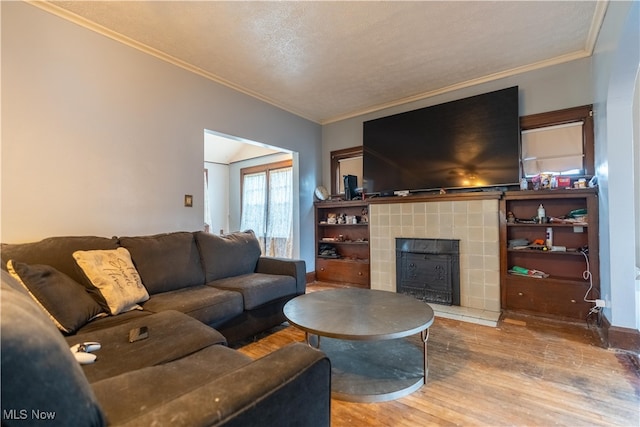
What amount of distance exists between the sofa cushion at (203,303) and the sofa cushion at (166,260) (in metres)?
0.09

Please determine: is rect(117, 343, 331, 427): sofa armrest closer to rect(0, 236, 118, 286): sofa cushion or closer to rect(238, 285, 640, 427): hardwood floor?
rect(238, 285, 640, 427): hardwood floor

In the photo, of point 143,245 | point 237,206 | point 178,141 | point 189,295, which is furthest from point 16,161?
point 237,206

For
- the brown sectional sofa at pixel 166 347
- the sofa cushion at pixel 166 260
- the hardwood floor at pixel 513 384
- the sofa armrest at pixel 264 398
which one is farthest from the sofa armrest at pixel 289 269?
the sofa armrest at pixel 264 398

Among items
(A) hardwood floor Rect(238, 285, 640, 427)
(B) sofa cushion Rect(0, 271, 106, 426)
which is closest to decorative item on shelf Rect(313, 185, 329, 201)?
(A) hardwood floor Rect(238, 285, 640, 427)

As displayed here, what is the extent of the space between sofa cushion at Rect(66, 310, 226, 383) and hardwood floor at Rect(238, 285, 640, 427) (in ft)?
2.67

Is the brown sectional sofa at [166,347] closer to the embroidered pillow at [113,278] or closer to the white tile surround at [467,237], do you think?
the embroidered pillow at [113,278]

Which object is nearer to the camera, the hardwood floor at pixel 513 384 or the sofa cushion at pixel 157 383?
the sofa cushion at pixel 157 383

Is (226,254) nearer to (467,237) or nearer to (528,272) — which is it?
(467,237)

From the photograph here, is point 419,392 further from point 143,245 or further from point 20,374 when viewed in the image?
point 143,245

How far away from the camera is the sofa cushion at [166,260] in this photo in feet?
7.37

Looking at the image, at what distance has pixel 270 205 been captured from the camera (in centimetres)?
597

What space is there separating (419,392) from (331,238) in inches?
121

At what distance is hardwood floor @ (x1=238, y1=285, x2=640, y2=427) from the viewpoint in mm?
1493

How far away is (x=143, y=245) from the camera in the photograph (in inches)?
92.1
